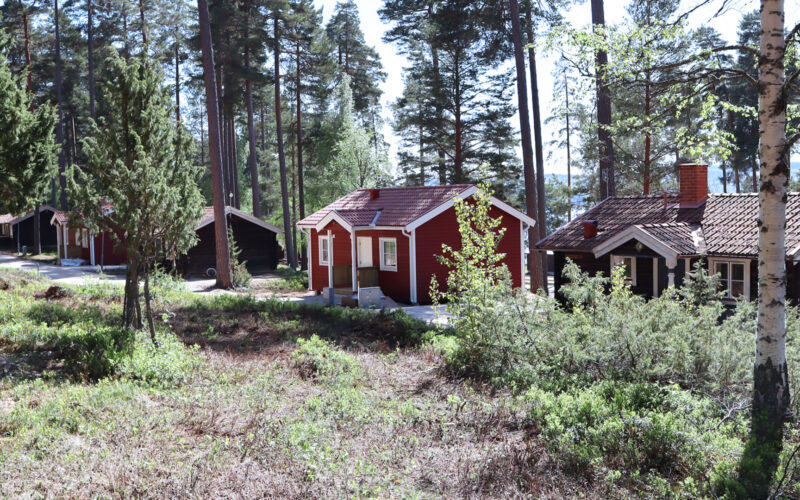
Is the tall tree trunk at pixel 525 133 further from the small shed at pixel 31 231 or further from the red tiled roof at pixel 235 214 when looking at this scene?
the small shed at pixel 31 231

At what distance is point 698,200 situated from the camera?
1858cm

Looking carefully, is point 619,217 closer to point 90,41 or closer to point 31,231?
point 90,41

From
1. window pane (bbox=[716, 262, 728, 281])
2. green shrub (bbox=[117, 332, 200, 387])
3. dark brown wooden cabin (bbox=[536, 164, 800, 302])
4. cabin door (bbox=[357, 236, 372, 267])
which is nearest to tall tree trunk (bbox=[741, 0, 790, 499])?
green shrub (bbox=[117, 332, 200, 387])

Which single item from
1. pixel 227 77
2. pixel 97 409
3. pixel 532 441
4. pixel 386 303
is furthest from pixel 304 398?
pixel 227 77

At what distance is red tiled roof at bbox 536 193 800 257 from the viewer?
16078mm

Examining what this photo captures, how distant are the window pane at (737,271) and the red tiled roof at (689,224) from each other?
1.81ft

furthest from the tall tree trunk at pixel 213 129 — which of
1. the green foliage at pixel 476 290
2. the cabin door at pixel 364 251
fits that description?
the green foliage at pixel 476 290

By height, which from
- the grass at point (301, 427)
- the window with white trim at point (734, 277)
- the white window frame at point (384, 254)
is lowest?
the grass at point (301, 427)

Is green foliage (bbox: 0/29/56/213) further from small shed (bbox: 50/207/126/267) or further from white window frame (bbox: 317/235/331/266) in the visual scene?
small shed (bbox: 50/207/126/267)

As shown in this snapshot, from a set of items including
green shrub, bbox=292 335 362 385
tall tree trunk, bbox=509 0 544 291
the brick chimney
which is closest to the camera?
green shrub, bbox=292 335 362 385

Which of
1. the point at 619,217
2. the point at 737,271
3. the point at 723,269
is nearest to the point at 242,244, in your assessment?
the point at 619,217

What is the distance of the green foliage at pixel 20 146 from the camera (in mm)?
16953

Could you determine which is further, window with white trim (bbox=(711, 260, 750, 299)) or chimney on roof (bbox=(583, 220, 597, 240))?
chimney on roof (bbox=(583, 220, 597, 240))

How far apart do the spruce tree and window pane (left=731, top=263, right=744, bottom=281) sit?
12680 mm
